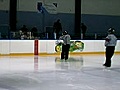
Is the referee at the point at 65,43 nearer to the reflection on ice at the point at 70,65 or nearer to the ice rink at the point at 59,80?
the reflection on ice at the point at 70,65

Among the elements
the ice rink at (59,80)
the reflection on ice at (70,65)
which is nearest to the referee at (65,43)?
the reflection on ice at (70,65)

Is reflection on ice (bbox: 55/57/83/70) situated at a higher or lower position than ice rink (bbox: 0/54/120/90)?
higher

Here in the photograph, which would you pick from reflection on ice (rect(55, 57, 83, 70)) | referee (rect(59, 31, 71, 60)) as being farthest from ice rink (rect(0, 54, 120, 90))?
referee (rect(59, 31, 71, 60))

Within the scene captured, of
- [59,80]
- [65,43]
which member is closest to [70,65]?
[65,43]

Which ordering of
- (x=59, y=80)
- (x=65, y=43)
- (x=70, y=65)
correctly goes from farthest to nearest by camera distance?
(x=65, y=43) → (x=70, y=65) → (x=59, y=80)

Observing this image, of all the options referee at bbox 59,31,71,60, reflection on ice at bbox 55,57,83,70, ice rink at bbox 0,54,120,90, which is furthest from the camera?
referee at bbox 59,31,71,60

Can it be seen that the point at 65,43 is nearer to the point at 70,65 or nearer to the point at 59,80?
the point at 70,65

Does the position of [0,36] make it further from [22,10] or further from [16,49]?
[22,10]

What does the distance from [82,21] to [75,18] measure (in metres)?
Result: 0.79

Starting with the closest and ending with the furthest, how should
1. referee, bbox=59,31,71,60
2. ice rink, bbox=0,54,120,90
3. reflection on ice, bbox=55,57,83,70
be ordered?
ice rink, bbox=0,54,120,90 → reflection on ice, bbox=55,57,83,70 → referee, bbox=59,31,71,60

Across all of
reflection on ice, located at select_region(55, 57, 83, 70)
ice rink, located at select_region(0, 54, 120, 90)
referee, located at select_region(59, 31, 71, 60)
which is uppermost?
referee, located at select_region(59, 31, 71, 60)

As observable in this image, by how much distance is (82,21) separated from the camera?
2720 cm

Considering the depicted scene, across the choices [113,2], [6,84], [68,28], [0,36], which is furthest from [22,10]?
[6,84]

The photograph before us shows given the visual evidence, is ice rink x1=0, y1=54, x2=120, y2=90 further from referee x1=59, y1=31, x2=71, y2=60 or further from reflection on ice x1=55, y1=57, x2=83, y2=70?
referee x1=59, y1=31, x2=71, y2=60
